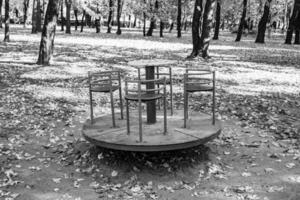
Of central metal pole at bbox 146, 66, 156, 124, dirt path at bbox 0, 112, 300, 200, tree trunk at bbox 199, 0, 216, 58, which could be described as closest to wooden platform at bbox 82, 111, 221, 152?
central metal pole at bbox 146, 66, 156, 124

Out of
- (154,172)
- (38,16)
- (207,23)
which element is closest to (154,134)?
(154,172)

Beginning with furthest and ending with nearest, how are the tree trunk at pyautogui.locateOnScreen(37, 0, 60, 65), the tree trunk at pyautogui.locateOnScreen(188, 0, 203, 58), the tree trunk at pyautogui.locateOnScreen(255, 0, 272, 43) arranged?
the tree trunk at pyautogui.locateOnScreen(255, 0, 272, 43)
the tree trunk at pyautogui.locateOnScreen(188, 0, 203, 58)
the tree trunk at pyautogui.locateOnScreen(37, 0, 60, 65)

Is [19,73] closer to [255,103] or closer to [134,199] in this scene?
[255,103]

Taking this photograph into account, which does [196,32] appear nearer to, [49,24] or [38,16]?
[49,24]

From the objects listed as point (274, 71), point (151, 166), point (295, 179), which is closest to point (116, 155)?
point (151, 166)

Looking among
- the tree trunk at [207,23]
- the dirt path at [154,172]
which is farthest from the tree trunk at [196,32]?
the dirt path at [154,172]

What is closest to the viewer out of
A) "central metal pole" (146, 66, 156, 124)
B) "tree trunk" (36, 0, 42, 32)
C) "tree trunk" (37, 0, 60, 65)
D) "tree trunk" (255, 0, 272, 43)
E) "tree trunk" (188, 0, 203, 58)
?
"central metal pole" (146, 66, 156, 124)

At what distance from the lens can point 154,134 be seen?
5621 millimetres

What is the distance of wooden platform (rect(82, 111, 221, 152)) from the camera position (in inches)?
204

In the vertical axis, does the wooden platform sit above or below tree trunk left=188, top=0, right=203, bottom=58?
below

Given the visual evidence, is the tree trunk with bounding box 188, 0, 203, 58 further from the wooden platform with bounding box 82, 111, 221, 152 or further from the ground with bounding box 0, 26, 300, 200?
the wooden platform with bounding box 82, 111, 221, 152

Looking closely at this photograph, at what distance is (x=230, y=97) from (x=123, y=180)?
17.8ft

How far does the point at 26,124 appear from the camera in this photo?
7.73 metres

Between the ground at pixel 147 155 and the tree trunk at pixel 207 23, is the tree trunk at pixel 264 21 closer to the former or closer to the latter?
the tree trunk at pixel 207 23
